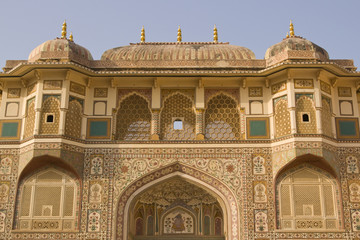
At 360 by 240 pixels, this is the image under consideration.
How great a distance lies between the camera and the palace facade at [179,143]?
1344cm

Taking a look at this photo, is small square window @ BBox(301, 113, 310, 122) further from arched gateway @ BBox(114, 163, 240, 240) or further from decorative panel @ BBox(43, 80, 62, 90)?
decorative panel @ BBox(43, 80, 62, 90)

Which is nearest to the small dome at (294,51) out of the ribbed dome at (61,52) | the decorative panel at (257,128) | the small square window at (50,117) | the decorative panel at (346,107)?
the decorative panel at (346,107)

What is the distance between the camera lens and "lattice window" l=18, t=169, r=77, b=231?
13.4m

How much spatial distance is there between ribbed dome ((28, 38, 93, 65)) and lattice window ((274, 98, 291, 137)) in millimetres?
5611

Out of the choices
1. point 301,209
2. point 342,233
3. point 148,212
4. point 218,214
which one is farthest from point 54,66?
point 342,233

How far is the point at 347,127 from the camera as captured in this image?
1441 centimetres

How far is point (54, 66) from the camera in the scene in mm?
14000

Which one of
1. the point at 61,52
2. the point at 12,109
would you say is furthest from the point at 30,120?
the point at 61,52

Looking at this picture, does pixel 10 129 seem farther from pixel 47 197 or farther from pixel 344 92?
pixel 344 92

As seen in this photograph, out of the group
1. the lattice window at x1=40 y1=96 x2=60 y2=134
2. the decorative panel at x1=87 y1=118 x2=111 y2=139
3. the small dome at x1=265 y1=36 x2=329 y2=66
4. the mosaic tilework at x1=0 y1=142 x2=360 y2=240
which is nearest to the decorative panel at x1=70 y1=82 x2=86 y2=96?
the lattice window at x1=40 y1=96 x2=60 y2=134

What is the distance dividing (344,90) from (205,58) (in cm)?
415

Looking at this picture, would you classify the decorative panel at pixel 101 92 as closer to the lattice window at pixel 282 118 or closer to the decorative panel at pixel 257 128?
the decorative panel at pixel 257 128

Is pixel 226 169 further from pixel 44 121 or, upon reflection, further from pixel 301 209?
pixel 44 121

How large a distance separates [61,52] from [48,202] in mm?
4187
